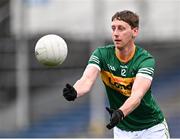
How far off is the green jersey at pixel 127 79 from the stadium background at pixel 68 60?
11.2m

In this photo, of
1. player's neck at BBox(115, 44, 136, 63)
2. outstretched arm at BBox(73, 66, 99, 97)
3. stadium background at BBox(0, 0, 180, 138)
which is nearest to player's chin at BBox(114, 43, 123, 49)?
player's neck at BBox(115, 44, 136, 63)

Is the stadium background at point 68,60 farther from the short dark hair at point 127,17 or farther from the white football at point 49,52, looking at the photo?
the short dark hair at point 127,17

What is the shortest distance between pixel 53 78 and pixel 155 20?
11.3 feet

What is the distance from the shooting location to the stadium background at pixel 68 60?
20438 millimetres

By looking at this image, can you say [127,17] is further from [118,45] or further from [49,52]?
[49,52]

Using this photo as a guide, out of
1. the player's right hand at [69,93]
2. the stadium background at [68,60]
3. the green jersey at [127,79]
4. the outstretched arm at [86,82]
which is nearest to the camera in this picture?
the player's right hand at [69,93]

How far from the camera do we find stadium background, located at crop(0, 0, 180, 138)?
67.1 feet

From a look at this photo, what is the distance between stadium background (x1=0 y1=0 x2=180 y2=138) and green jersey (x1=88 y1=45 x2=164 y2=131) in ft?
36.6

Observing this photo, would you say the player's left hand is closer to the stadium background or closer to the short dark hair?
the short dark hair

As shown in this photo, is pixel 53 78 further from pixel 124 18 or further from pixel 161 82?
pixel 124 18

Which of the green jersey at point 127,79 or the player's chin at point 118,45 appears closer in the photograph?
the player's chin at point 118,45

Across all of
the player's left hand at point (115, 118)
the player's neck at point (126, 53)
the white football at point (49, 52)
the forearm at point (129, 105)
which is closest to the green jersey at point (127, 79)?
the player's neck at point (126, 53)

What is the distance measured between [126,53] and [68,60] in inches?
563

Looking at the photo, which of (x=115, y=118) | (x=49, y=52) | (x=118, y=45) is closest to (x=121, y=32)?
(x=118, y=45)
